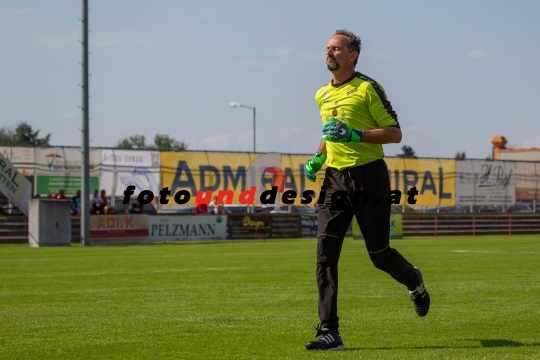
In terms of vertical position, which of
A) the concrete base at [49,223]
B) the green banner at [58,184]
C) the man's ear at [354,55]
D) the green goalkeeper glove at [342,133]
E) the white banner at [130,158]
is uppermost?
the man's ear at [354,55]

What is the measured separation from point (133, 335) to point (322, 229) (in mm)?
1812

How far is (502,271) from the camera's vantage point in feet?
52.1

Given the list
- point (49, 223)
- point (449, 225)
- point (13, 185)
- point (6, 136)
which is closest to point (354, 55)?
point (49, 223)

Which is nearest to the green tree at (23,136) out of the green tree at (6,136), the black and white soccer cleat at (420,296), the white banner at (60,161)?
the green tree at (6,136)

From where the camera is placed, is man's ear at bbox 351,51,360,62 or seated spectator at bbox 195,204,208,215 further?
Answer: seated spectator at bbox 195,204,208,215

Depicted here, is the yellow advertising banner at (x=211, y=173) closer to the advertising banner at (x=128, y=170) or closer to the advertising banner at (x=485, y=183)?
the advertising banner at (x=128, y=170)

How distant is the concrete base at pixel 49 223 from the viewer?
31578mm

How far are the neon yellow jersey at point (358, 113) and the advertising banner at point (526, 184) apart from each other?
50.2 m

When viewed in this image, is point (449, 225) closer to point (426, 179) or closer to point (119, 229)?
point (426, 179)

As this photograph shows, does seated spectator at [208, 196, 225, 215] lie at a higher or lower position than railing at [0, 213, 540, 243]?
higher

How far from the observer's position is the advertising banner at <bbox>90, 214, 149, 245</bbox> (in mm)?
34219

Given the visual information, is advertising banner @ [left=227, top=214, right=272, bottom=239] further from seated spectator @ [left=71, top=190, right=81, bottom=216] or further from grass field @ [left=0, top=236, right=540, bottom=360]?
grass field @ [left=0, top=236, right=540, bottom=360]

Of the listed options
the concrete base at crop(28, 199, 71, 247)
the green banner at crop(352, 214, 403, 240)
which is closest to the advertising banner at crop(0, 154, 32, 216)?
the concrete base at crop(28, 199, 71, 247)

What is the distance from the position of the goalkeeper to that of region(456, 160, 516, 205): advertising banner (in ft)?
152
